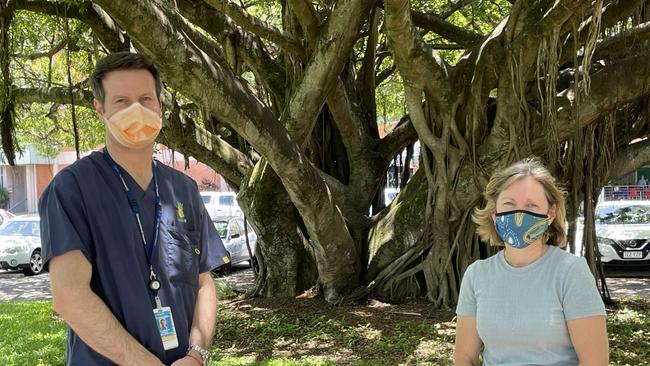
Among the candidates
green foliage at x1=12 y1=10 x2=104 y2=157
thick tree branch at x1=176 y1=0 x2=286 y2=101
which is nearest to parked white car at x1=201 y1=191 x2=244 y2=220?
green foliage at x1=12 y1=10 x2=104 y2=157

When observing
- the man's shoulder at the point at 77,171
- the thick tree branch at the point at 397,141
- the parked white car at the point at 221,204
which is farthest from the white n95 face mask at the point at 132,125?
the parked white car at the point at 221,204

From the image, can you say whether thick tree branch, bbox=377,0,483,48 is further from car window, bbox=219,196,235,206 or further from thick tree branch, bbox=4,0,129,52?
car window, bbox=219,196,235,206

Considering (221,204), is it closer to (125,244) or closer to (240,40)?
(240,40)

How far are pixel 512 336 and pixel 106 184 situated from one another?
1.43 metres

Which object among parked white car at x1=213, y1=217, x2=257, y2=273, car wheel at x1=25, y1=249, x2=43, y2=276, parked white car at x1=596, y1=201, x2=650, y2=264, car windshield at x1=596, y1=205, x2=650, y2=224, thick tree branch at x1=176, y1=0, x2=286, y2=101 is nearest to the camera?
thick tree branch at x1=176, y1=0, x2=286, y2=101

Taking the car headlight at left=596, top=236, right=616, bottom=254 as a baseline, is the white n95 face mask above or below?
above

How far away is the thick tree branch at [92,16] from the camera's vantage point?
6969 millimetres

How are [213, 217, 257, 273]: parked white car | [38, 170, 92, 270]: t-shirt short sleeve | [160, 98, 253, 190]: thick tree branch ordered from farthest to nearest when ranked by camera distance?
[213, 217, 257, 273]: parked white car < [160, 98, 253, 190]: thick tree branch < [38, 170, 92, 270]: t-shirt short sleeve

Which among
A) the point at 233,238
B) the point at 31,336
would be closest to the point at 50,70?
the point at 31,336

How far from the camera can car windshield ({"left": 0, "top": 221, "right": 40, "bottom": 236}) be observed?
49.1ft

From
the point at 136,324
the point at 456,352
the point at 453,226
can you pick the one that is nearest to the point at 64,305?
the point at 136,324

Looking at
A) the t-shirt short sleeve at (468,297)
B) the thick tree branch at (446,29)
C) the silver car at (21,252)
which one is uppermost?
the thick tree branch at (446,29)

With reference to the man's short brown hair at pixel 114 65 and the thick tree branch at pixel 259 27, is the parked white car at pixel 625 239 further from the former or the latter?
the man's short brown hair at pixel 114 65

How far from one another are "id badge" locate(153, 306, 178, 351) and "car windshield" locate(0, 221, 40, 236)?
1412 centimetres
